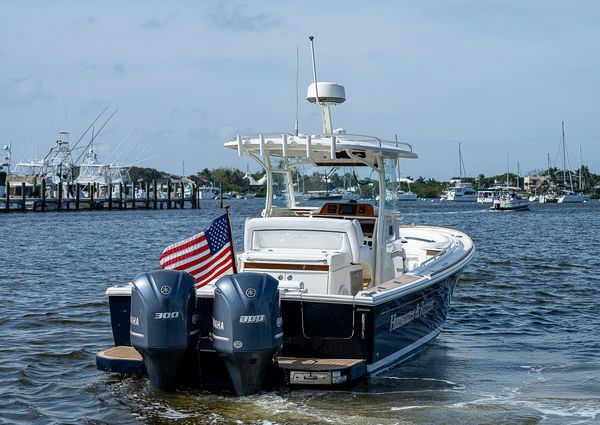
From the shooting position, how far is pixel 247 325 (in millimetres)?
8938

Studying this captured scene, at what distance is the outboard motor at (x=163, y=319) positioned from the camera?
9039 millimetres

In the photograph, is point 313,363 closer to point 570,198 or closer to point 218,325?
point 218,325

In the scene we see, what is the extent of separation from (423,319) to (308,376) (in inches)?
127

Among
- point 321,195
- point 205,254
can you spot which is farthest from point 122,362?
point 321,195

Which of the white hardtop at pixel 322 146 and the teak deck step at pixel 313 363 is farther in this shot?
the white hardtop at pixel 322 146

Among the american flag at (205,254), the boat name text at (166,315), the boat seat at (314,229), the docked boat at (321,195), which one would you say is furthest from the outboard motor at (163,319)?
the docked boat at (321,195)

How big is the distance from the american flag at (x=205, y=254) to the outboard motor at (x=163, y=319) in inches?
39.2

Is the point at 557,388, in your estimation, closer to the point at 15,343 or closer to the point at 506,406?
the point at 506,406

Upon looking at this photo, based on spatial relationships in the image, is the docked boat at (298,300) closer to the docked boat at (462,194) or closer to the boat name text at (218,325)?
the boat name text at (218,325)

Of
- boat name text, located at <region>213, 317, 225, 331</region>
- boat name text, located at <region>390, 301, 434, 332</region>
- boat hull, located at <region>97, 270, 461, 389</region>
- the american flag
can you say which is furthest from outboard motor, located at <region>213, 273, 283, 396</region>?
boat name text, located at <region>390, 301, 434, 332</region>

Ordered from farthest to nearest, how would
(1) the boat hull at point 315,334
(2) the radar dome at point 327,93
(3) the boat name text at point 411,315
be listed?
1. (2) the radar dome at point 327,93
2. (3) the boat name text at point 411,315
3. (1) the boat hull at point 315,334

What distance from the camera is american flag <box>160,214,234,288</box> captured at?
10336 mm

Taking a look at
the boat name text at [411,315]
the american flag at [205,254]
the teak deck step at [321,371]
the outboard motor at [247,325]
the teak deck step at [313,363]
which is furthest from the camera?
the boat name text at [411,315]

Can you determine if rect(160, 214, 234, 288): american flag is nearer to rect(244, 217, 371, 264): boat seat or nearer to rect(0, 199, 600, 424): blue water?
rect(244, 217, 371, 264): boat seat
